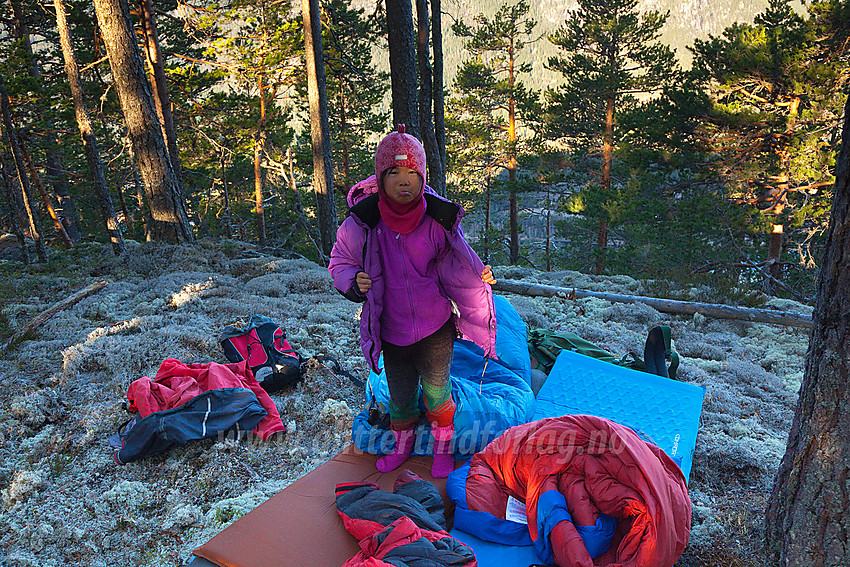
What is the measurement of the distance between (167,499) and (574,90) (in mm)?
18356

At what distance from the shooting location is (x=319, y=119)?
9086mm

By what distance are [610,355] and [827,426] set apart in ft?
8.48

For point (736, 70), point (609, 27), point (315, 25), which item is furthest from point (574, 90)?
point (315, 25)

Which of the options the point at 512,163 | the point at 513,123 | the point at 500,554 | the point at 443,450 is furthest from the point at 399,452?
the point at 513,123

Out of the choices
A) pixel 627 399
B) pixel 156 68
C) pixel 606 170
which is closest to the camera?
pixel 627 399

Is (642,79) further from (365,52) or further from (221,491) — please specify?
(221,491)

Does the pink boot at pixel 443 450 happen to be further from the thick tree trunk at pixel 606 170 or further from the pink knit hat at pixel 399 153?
the thick tree trunk at pixel 606 170

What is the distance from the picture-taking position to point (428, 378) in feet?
9.23

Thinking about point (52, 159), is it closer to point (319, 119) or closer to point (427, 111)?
point (319, 119)

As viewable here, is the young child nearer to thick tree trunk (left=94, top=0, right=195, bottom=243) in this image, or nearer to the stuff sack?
the stuff sack

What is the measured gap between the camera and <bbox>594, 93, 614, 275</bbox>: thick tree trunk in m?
17.0

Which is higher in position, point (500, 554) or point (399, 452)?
point (399, 452)

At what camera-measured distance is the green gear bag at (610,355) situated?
13.4ft

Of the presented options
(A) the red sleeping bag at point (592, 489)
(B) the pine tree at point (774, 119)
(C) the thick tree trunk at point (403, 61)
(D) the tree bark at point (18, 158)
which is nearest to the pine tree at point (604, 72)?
(B) the pine tree at point (774, 119)
